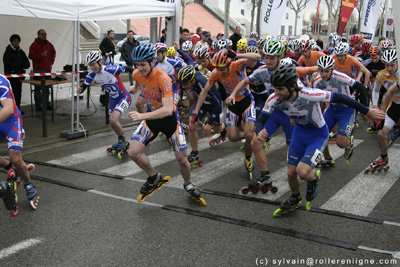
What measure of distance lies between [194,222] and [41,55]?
9.41m

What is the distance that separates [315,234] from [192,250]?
1.53m

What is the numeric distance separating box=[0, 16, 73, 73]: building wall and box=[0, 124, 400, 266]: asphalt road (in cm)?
663

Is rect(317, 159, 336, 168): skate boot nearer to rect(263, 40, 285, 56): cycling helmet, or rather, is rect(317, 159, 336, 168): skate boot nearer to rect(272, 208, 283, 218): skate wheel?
rect(263, 40, 285, 56): cycling helmet

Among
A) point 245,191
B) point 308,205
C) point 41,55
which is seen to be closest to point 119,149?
point 245,191

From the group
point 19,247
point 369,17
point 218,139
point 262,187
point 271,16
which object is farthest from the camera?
point 369,17

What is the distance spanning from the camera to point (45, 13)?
1010 cm

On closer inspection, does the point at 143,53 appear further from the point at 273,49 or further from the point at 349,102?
the point at 349,102

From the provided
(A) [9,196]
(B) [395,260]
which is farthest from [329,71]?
(A) [9,196]

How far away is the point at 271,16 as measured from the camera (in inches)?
627

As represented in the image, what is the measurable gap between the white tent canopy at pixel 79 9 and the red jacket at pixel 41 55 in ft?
10.7

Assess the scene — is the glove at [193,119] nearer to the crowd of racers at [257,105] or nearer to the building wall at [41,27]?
the crowd of racers at [257,105]

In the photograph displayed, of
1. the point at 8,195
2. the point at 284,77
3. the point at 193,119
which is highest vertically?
the point at 284,77

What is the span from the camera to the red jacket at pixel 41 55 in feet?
45.7

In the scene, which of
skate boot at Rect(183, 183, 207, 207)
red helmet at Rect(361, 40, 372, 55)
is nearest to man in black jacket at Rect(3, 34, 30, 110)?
skate boot at Rect(183, 183, 207, 207)
